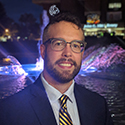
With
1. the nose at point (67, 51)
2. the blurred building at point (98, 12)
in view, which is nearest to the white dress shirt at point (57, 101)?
the nose at point (67, 51)

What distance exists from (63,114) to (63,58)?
25.0 inches

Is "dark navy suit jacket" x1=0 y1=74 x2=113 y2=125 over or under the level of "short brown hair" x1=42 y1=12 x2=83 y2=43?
under

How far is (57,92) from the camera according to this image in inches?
94.3

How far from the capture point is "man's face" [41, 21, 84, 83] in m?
2.28

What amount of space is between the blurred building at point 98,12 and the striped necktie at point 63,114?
5671 cm

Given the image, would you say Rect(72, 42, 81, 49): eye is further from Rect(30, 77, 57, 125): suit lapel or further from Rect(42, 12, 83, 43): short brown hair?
Rect(30, 77, 57, 125): suit lapel

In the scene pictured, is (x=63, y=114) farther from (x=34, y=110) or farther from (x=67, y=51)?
(x=67, y=51)

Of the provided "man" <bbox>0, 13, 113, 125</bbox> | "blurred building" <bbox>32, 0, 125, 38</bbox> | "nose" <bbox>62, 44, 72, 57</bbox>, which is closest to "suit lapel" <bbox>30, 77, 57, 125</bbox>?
"man" <bbox>0, 13, 113, 125</bbox>

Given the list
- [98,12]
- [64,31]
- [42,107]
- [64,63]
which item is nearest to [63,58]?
[64,63]

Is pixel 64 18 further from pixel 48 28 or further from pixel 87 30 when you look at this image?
pixel 87 30

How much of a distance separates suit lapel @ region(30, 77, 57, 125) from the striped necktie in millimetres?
91

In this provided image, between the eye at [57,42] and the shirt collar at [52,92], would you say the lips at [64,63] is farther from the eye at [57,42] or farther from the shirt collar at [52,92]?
the shirt collar at [52,92]

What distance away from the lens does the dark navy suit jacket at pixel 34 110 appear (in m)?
2.26

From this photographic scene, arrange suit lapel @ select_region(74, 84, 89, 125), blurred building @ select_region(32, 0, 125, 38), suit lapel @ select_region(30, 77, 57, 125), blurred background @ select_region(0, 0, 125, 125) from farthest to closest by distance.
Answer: blurred building @ select_region(32, 0, 125, 38), blurred background @ select_region(0, 0, 125, 125), suit lapel @ select_region(74, 84, 89, 125), suit lapel @ select_region(30, 77, 57, 125)
